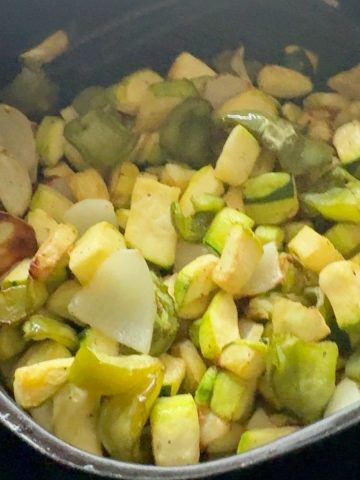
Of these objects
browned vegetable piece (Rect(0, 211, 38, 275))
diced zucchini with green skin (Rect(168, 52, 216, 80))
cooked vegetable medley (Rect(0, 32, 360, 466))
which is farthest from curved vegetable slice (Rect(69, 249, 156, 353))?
diced zucchini with green skin (Rect(168, 52, 216, 80))

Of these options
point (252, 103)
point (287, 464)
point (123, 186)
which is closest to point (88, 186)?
point (123, 186)

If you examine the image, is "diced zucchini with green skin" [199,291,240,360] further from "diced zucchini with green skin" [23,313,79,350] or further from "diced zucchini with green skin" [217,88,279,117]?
"diced zucchini with green skin" [217,88,279,117]

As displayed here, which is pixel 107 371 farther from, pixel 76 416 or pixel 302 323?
pixel 302 323

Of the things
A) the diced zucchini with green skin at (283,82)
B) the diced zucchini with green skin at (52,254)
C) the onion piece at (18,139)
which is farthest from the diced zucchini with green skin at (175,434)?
the diced zucchini with green skin at (283,82)

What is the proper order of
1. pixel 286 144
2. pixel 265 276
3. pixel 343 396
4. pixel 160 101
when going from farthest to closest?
pixel 160 101 < pixel 286 144 < pixel 265 276 < pixel 343 396

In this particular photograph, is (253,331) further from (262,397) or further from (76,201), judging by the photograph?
(76,201)

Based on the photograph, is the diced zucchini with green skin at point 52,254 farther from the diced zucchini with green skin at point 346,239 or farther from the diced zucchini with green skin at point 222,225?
the diced zucchini with green skin at point 346,239

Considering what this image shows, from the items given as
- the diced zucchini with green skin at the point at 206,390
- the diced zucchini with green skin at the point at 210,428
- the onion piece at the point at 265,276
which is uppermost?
the onion piece at the point at 265,276
